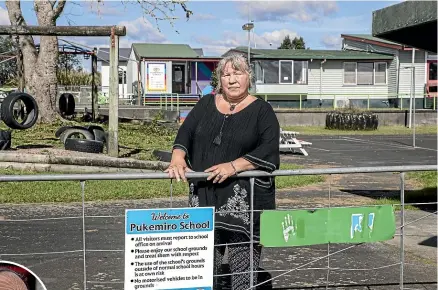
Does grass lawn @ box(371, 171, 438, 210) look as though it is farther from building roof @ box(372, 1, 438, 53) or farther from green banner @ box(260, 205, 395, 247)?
green banner @ box(260, 205, 395, 247)

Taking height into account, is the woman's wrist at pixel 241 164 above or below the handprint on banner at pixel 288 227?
above

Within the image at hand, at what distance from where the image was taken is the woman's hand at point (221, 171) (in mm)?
4605

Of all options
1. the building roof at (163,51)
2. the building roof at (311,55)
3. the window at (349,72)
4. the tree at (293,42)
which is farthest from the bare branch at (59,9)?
the tree at (293,42)

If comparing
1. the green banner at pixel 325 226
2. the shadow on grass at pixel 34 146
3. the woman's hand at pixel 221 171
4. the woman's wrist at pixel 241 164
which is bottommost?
the shadow on grass at pixel 34 146

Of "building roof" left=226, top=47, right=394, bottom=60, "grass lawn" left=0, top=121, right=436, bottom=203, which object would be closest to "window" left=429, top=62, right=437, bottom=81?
"building roof" left=226, top=47, right=394, bottom=60

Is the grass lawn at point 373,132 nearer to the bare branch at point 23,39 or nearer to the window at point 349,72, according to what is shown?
the window at point 349,72

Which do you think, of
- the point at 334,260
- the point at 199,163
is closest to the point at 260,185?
the point at 199,163

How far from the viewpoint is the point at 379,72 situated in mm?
48688

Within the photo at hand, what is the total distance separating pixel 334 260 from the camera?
24.5ft

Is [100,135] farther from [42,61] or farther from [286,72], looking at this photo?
[286,72]

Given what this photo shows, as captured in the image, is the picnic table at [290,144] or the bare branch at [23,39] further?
the bare branch at [23,39]

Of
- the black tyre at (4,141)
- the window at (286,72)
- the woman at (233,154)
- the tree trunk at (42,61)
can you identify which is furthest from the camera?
the window at (286,72)

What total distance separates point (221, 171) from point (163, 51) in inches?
1862

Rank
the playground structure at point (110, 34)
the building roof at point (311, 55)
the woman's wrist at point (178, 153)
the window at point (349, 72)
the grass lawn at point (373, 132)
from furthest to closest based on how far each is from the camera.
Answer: the window at point (349, 72), the building roof at point (311, 55), the grass lawn at point (373, 132), the playground structure at point (110, 34), the woman's wrist at point (178, 153)
